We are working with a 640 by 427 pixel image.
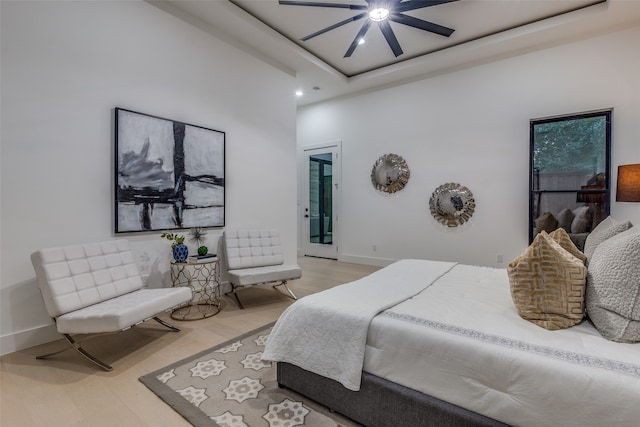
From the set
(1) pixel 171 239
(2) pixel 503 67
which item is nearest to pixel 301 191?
(1) pixel 171 239

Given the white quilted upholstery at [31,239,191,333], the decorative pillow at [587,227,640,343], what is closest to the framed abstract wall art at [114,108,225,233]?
the white quilted upholstery at [31,239,191,333]

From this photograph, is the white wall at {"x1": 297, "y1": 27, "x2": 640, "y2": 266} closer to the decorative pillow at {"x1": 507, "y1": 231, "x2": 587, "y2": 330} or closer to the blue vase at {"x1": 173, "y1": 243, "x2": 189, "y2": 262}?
the decorative pillow at {"x1": 507, "y1": 231, "x2": 587, "y2": 330}

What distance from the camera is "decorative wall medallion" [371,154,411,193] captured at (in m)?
5.24

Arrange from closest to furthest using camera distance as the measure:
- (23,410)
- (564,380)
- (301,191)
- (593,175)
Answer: (564,380) < (23,410) < (593,175) < (301,191)

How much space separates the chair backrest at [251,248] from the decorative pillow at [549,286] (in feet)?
9.45

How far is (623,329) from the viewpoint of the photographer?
1.21m

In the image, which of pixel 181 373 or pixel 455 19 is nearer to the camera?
pixel 181 373

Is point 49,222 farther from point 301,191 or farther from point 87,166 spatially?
point 301,191

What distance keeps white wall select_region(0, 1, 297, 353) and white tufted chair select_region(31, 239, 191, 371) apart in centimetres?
33

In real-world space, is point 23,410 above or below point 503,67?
below

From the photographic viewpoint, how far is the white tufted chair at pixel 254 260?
132 inches

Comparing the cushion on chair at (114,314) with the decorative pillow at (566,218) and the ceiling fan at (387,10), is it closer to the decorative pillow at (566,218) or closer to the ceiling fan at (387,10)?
the ceiling fan at (387,10)

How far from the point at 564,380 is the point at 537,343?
0.18m

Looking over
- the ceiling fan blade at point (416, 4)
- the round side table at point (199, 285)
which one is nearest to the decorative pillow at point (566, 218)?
the ceiling fan blade at point (416, 4)
